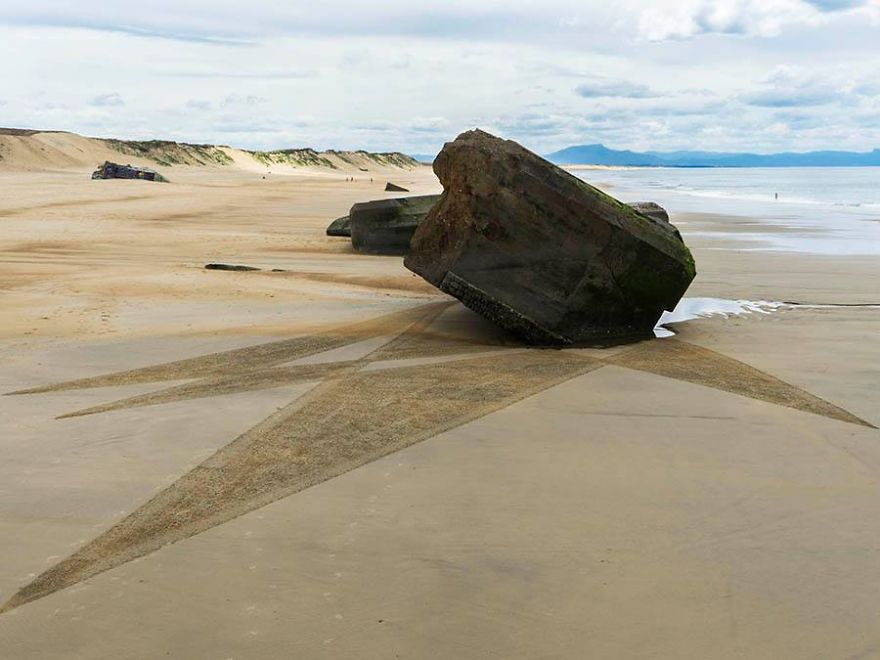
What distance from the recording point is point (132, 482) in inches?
156

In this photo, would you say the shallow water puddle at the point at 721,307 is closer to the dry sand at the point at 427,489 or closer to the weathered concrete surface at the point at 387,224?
the dry sand at the point at 427,489

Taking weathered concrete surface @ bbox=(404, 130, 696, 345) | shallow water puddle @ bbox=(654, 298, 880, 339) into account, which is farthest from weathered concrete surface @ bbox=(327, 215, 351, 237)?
weathered concrete surface @ bbox=(404, 130, 696, 345)

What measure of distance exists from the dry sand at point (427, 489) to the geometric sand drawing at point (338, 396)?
0.02m

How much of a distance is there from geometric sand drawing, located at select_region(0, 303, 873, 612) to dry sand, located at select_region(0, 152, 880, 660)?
24 millimetres

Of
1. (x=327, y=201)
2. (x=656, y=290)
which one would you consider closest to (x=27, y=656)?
(x=656, y=290)

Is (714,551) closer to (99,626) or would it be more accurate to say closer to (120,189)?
(99,626)

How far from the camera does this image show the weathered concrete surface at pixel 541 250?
279 inches

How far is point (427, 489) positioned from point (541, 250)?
11.7 ft

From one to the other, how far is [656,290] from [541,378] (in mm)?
1871

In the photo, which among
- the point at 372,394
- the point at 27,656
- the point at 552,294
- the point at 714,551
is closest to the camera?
the point at 27,656

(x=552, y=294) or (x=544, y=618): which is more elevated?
(x=552, y=294)

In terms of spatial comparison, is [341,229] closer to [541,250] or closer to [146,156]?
[541,250]

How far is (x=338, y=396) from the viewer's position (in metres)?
5.41

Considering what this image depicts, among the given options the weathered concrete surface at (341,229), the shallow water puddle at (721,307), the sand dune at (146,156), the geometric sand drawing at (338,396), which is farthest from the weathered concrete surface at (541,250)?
the sand dune at (146,156)
